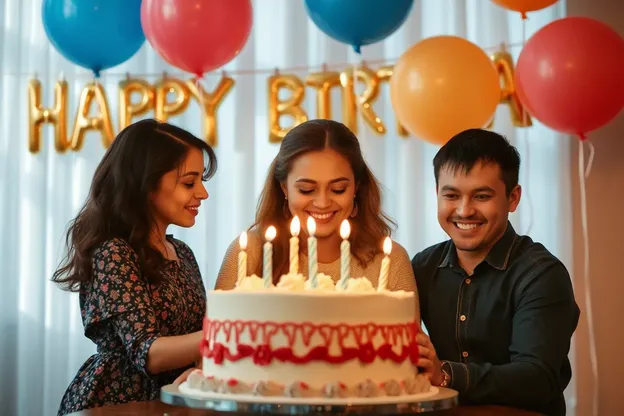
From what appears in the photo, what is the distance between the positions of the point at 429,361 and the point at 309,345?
0.34 m

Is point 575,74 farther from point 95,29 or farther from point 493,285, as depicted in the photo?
point 95,29

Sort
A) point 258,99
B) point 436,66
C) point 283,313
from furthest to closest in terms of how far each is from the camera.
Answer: point 258,99
point 436,66
point 283,313

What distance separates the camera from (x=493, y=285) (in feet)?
8.54

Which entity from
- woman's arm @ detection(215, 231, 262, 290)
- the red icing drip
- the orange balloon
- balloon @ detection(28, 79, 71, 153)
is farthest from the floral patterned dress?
balloon @ detection(28, 79, 71, 153)

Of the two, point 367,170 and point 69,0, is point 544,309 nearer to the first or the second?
point 367,170

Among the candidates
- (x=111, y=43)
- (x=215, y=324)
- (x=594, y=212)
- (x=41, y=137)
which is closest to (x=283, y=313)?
(x=215, y=324)

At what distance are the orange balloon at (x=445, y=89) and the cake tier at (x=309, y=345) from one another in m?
1.56

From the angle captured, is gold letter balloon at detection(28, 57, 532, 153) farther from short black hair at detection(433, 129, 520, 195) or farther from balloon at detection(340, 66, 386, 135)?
short black hair at detection(433, 129, 520, 195)

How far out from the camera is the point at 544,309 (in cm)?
246

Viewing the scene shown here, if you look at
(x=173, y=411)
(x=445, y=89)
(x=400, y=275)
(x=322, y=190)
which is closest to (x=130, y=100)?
(x=445, y=89)

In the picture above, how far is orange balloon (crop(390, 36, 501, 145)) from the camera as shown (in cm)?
342

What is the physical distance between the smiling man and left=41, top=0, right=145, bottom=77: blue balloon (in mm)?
1590

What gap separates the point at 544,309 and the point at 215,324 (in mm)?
887

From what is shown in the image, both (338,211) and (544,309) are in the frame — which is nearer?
(544,309)
